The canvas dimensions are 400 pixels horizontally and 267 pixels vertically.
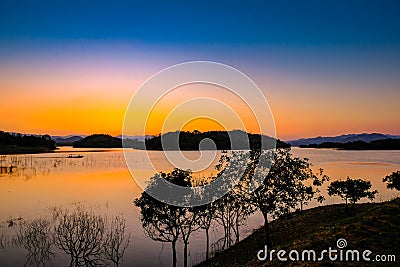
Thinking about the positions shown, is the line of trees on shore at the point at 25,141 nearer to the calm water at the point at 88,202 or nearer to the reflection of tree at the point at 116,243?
the calm water at the point at 88,202

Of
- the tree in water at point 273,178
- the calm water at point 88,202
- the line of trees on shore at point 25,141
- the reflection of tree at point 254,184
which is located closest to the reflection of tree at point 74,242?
the calm water at point 88,202

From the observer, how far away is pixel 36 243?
26266 mm

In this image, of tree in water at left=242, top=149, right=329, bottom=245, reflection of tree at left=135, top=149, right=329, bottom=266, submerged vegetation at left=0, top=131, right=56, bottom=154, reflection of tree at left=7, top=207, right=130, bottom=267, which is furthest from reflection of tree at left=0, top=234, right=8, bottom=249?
submerged vegetation at left=0, top=131, right=56, bottom=154

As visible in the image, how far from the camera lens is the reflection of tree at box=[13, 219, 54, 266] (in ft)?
79.5

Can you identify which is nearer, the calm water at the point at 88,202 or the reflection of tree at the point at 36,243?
the reflection of tree at the point at 36,243

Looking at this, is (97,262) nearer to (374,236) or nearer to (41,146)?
(374,236)

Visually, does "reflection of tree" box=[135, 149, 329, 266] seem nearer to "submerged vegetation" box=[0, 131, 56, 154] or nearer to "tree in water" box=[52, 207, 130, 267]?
"tree in water" box=[52, 207, 130, 267]

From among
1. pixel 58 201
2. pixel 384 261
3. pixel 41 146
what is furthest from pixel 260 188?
pixel 41 146

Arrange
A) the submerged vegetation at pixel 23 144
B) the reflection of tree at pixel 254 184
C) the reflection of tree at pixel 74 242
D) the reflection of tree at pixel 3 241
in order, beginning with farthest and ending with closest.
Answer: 1. the submerged vegetation at pixel 23 144
2. the reflection of tree at pixel 3 241
3. the reflection of tree at pixel 74 242
4. the reflection of tree at pixel 254 184

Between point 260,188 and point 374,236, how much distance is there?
10.5m

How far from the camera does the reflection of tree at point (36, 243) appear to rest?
24.2 metres

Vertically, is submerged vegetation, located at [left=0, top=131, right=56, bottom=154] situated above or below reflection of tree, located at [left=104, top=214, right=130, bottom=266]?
above

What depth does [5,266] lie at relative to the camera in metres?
23.0

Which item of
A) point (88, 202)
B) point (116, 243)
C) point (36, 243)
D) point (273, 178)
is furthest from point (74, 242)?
point (88, 202)
